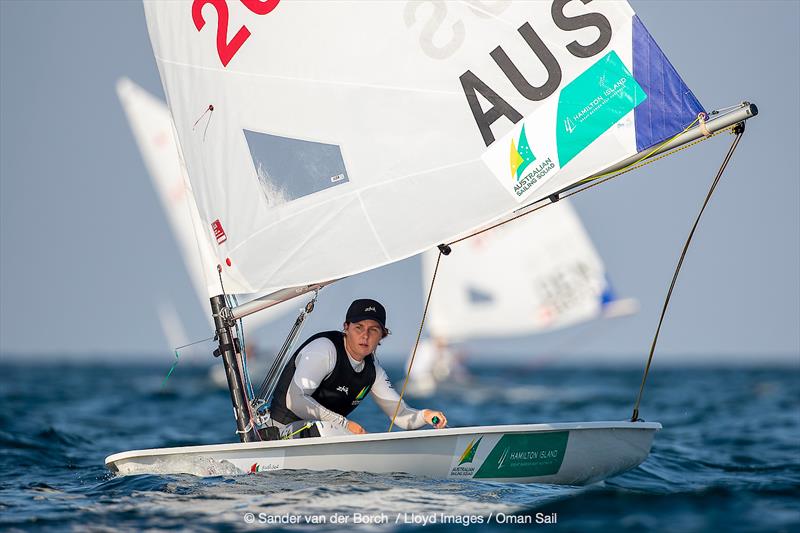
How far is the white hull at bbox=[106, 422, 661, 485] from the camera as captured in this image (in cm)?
549

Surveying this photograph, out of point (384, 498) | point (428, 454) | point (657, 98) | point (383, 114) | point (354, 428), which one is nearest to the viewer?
point (384, 498)

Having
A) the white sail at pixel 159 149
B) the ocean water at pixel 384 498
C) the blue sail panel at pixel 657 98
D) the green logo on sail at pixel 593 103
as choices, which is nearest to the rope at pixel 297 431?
the ocean water at pixel 384 498

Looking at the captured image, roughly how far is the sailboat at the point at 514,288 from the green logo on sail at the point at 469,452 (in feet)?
47.4

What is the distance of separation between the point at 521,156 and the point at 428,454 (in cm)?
175

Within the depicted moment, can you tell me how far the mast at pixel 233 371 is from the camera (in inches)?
236

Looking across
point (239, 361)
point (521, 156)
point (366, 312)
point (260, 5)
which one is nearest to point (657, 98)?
point (521, 156)

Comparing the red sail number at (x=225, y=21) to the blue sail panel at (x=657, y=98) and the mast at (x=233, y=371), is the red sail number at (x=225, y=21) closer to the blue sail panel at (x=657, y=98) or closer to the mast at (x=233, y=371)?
the mast at (x=233, y=371)

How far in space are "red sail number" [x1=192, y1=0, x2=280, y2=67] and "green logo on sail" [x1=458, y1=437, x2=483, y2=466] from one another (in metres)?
2.73

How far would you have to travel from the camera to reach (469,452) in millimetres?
5582

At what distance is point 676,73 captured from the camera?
5117 mm

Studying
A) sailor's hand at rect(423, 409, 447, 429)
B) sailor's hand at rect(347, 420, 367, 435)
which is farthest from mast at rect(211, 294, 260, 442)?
sailor's hand at rect(423, 409, 447, 429)

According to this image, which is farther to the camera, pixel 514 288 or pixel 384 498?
pixel 514 288

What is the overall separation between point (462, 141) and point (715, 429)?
7272mm

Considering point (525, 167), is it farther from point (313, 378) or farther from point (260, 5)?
point (260, 5)
